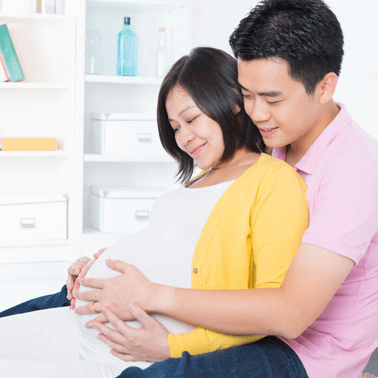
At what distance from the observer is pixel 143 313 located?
1.09 metres

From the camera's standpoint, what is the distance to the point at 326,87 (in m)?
1.18

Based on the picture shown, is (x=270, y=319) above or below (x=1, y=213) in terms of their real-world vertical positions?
above

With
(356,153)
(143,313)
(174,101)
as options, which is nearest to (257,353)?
(143,313)

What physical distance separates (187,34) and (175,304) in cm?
277

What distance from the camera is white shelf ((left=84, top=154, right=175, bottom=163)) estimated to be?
11.5 ft

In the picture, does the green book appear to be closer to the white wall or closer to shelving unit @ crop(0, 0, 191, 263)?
shelving unit @ crop(0, 0, 191, 263)

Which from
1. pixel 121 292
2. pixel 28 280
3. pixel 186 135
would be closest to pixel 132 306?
pixel 121 292

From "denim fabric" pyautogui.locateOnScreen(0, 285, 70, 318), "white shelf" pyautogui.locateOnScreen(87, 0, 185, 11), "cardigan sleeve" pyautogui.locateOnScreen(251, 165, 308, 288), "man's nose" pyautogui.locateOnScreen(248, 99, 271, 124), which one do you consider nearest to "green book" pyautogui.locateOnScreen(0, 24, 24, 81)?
"white shelf" pyautogui.locateOnScreen(87, 0, 185, 11)

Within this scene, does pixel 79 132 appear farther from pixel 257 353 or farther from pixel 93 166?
pixel 257 353

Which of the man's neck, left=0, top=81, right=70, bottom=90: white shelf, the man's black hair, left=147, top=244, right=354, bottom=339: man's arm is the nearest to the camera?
left=147, top=244, right=354, bottom=339: man's arm

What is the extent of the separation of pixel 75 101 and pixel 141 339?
2.58 metres

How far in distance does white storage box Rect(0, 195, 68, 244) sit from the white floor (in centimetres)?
15

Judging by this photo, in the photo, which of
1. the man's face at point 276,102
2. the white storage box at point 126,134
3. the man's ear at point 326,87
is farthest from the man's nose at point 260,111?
the white storage box at point 126,134

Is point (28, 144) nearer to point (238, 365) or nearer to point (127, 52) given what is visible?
point (127, 52)
